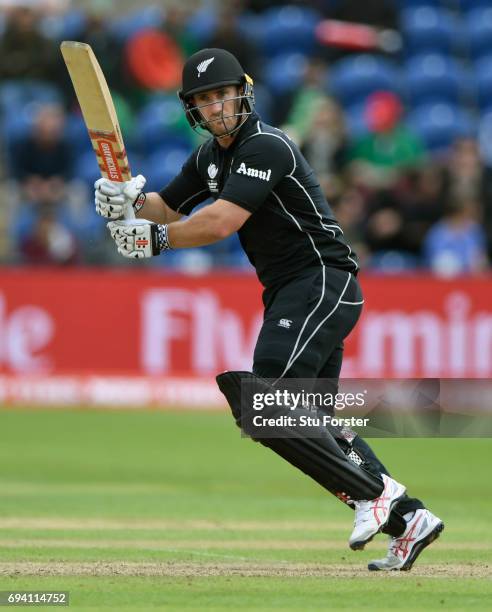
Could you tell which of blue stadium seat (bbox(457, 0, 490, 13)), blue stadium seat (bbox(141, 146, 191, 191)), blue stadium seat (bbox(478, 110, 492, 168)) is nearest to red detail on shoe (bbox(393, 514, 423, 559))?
blue stadium seat (bbox(141, 146, 191, 191))

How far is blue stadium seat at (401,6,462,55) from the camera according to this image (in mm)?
17719

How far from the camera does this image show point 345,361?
13414 mm

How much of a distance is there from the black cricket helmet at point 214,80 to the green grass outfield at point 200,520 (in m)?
2.00

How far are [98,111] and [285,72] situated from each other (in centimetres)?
1093

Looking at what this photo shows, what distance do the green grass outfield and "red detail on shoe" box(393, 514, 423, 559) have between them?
0.42ft

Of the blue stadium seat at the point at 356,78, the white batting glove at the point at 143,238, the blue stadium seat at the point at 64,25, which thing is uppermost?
the blue stadium seat at the point at 64,25

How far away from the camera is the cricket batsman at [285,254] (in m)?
5.75

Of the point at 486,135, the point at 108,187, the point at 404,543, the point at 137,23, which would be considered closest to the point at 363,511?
the point at 404,543

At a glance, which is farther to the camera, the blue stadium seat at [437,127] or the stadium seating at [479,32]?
the stadium seating at [479,32]

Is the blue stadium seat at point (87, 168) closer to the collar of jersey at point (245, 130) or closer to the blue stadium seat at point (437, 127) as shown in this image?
the blue stadium seat at point (437, 127)

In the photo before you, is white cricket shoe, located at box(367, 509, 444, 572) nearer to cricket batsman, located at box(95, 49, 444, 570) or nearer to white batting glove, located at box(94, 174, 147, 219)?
cricket batsman, located at box(95, 49, 444, 570)

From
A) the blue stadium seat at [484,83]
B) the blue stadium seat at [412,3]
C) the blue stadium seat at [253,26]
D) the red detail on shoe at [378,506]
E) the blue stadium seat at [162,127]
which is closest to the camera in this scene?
the red detail on shoe at [378,506]

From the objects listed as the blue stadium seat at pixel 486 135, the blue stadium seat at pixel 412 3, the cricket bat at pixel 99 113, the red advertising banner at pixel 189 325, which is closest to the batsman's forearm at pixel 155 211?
the cricket bat at pixel 99 113

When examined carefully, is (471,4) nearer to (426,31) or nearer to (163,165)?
(426,31)
